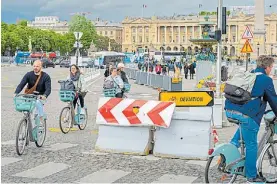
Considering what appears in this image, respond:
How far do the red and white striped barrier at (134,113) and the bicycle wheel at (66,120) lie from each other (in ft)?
9.15

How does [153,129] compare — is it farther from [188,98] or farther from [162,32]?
[162,32]

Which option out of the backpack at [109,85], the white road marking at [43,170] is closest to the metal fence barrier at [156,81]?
the backpack at [109,85]

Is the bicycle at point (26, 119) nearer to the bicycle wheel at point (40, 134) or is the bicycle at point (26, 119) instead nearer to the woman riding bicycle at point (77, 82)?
the bicycle wheel at point (40, 134)

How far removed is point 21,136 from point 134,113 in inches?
83.1

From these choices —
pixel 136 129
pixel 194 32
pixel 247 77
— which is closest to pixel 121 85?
pixel 136 129

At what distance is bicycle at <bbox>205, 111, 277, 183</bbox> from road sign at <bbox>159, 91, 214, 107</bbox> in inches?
143

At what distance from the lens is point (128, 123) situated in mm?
10766

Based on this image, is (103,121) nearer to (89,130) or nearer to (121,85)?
(89,130)

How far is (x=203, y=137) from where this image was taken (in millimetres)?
10195

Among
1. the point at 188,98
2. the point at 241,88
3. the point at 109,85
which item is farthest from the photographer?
the point at 109,85

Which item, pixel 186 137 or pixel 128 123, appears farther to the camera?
pixel 128 123

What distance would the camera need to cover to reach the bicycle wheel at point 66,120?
44.6 feet

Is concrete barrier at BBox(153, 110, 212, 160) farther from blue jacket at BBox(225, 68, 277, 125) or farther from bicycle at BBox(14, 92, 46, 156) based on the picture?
blue jacket at BBox(225, 68, 277, 125)

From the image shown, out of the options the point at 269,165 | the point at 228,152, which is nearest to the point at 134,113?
the point at 269,165
